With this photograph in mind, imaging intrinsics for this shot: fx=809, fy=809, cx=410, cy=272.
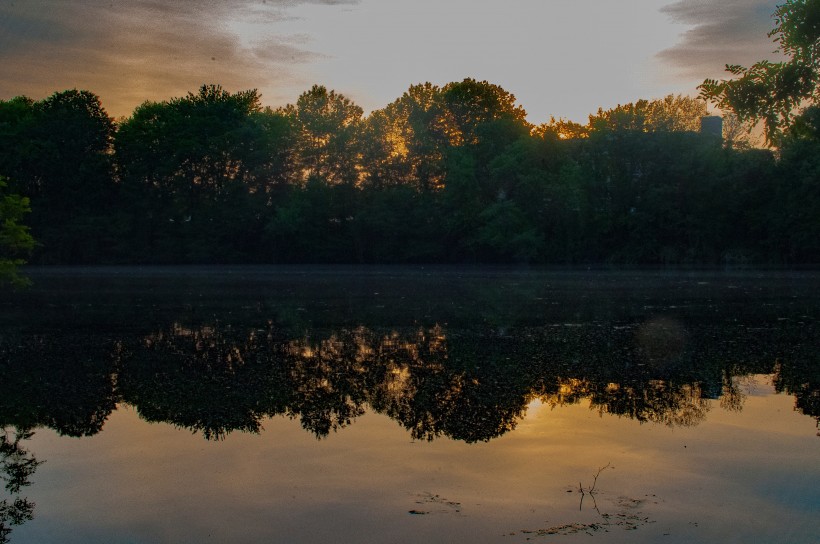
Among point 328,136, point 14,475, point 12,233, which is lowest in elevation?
point 14,475

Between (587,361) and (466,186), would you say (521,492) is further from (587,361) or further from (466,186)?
(466,186)

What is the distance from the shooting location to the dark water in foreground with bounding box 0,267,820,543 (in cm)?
619

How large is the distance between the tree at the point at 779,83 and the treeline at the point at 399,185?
44.5 m

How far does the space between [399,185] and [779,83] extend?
175 feet

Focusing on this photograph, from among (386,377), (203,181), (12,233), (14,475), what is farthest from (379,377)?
(203,181)

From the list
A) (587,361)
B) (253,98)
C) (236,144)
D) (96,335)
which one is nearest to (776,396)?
(587,361)

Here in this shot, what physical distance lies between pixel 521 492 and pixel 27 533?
3859mm

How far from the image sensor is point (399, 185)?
67312mm

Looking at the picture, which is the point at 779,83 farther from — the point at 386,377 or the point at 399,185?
the point at 399,185

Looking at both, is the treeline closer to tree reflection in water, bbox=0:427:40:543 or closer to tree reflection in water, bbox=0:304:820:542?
tree reflection in water, bbox=0:304:820:542

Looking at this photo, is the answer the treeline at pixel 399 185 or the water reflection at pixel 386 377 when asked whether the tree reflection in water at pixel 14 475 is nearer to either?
the water reflection at pixel 386 377

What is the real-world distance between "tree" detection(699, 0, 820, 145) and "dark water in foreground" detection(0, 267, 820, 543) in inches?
171

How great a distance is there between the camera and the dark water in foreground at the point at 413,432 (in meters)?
6.19

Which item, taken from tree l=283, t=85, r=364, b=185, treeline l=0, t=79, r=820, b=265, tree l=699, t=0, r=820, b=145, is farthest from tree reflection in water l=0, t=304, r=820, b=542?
tree l=283, t=85, r=364, b=185
